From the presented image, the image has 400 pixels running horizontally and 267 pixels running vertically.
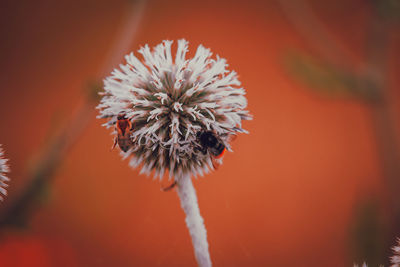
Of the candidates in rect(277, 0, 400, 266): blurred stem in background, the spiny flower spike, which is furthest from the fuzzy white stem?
rect(277, 0, 400, 266): blurred stem in background

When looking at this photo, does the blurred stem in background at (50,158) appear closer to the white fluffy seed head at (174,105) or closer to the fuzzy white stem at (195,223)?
the white fluffy seed head at (174,105)

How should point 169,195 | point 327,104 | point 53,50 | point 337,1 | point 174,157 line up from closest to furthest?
1. point 174,157
2. point 169,195
3. point 337,1
4. point 53,50
5. point 327,104

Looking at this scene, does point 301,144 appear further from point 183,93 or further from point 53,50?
point 53,50

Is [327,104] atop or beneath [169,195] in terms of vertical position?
atop

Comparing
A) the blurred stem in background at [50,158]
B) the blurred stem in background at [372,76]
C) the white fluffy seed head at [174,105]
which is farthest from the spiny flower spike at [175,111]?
the blurred stem in background at [372,76]

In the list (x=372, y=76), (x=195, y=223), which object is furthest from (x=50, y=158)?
(x=372, y=76)

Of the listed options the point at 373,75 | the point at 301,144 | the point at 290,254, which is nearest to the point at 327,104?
the point at 301,144
